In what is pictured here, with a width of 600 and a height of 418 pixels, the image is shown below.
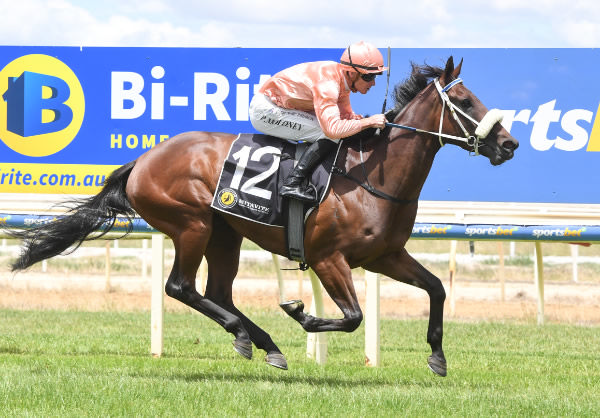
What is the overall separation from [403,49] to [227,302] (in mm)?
4241

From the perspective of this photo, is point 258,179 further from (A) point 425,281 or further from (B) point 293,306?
(A) point 425,281

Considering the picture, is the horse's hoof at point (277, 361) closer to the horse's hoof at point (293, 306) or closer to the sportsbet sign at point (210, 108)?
the horse's hoof at point (293, 306)

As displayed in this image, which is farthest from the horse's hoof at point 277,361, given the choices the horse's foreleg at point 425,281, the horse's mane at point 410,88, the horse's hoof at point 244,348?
the horse's mane at point 410,88

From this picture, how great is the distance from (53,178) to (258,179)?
4.61 meters

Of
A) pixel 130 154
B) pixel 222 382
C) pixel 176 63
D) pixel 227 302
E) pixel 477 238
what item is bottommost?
pixel 222 382

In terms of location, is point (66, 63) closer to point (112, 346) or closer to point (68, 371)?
point (112, 346)

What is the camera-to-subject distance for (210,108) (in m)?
10.2

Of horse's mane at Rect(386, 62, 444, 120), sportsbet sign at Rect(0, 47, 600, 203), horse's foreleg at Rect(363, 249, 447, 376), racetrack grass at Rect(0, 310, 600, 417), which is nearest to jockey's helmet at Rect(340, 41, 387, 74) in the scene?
horse's mane at Rect(386, 62, 444, 120)

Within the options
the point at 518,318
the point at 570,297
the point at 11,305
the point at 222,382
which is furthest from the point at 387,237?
the point at 570,297

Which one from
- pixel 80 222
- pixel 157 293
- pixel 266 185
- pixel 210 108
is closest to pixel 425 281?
pixel 266 185

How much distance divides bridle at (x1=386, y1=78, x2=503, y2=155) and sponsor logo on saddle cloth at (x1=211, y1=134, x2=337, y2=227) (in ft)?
2.03

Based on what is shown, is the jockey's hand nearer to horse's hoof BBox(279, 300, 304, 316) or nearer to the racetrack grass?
horse's hoof BBox(279, 300, 304, 316)

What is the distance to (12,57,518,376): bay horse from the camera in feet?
19.5

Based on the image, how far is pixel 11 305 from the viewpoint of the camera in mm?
13156
